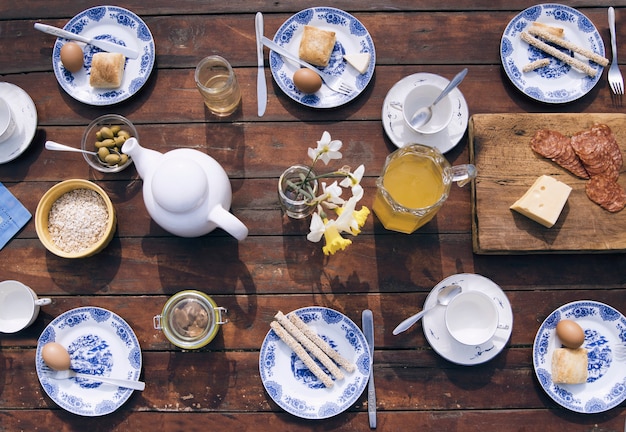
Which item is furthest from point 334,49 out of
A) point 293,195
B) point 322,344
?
point 322,344

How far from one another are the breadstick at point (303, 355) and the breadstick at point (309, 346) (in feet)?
0.04

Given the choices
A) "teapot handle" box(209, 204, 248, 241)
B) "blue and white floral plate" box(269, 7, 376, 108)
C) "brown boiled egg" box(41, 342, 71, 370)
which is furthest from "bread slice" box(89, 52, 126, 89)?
"brown boiled egg" box(41, 342, 71, 370)

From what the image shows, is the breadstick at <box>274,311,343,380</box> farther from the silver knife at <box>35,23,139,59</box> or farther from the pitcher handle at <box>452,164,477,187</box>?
the silver knife at <box>35,23,139,59</box>

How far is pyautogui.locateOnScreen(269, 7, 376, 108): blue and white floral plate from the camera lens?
1347mm

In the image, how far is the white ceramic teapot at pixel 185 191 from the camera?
107cm

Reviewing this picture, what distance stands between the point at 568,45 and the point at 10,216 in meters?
1.54

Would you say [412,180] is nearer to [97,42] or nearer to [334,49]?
[334,49]

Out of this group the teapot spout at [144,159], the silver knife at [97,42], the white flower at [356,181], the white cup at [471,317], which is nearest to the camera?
the white flower at [356,181]

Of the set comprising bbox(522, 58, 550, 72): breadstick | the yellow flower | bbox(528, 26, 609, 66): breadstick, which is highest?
bbox(528, 26, 609, 66): breadstick

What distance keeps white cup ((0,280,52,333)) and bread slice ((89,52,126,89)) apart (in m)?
0.55

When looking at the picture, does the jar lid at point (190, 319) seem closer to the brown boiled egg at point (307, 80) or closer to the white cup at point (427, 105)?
the brown boiled egg at point (307, 80)

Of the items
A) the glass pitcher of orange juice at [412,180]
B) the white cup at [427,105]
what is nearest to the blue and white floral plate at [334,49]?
the white cup at [427,105]

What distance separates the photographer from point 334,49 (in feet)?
4.49

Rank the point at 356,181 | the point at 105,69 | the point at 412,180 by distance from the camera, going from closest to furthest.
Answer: the point at 356,181, the point at 412,180, the point at 105,69
